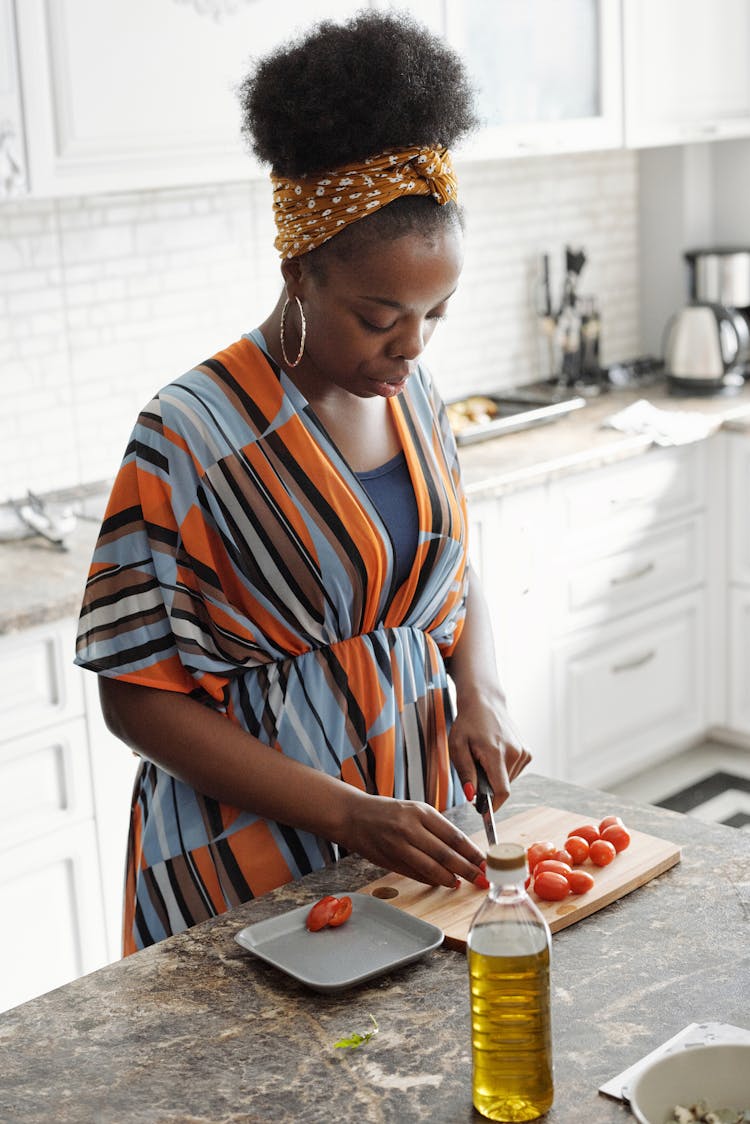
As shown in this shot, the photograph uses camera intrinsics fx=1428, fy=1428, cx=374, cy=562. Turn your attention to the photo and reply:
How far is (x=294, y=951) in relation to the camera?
4.39ft

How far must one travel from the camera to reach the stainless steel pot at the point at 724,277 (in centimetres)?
429

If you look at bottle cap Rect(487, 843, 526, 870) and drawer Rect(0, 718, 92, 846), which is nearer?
bottle cap Rect(487, 843, 526, 870)

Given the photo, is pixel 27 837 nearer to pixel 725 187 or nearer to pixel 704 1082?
pixel 704 1082

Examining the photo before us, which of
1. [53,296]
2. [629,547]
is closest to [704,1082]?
[53,296]

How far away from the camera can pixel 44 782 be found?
8.28 feet

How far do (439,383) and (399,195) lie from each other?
253 cm

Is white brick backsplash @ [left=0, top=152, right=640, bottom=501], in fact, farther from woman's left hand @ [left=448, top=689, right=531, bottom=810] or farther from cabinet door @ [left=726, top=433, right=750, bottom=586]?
woman's left hand @ [left=448, top=689, right=531, bottom=810]

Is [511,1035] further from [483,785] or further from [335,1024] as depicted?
[483,785]

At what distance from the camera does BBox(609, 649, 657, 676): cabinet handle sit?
3.83 metres

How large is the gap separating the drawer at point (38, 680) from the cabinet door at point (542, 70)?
63.2 inches

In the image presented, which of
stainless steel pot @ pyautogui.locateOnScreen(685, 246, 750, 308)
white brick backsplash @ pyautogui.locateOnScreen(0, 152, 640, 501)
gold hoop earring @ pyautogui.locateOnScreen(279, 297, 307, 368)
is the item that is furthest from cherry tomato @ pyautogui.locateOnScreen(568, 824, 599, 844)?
stainless steel pot @ pyautogui.locateOnScreen(685, 246, 750, 308)

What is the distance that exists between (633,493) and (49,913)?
6.22 feet

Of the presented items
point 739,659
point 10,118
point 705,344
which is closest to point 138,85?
point 10,118

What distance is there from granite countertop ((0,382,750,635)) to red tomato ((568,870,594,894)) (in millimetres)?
1294
